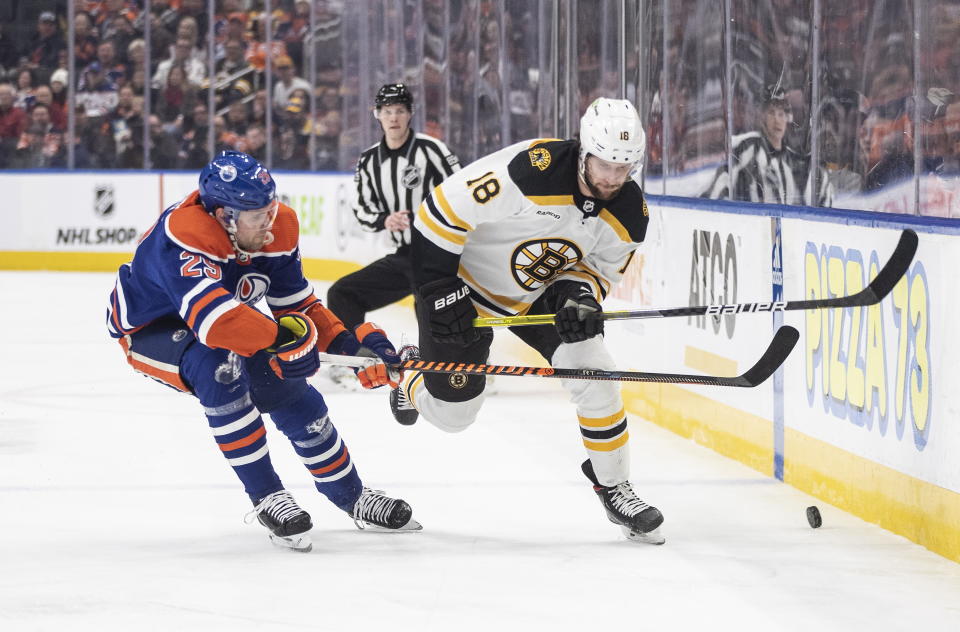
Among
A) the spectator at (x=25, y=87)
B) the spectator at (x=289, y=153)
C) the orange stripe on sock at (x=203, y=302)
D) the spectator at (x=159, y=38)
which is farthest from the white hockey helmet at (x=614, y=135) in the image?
the spectator at (x=25, y=87)

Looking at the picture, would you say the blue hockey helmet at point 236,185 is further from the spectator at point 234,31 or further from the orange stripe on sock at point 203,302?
the spectator at point 234,31

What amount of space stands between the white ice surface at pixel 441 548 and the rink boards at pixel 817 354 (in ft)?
0.33

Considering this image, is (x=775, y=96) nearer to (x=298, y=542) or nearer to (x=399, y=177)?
(x=399, y=177)

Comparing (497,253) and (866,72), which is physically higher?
(866,72)

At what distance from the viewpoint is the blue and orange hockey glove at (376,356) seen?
12.0ft

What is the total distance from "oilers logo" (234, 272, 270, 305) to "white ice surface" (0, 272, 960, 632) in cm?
60

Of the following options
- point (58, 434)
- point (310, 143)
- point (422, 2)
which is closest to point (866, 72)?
point (58, 434)

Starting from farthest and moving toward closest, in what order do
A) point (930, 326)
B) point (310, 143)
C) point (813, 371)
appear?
point (310, 143)
point (813, 371)
point (930, 326)

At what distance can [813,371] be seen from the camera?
417cm

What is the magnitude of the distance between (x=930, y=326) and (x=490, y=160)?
1.14 metres

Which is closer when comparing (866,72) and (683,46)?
(866,72)

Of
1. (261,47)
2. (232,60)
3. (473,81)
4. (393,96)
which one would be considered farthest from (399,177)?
(232,60)

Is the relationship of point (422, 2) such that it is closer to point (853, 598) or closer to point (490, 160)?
point (490, 160)

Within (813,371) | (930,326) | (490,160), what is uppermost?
(490,160)
